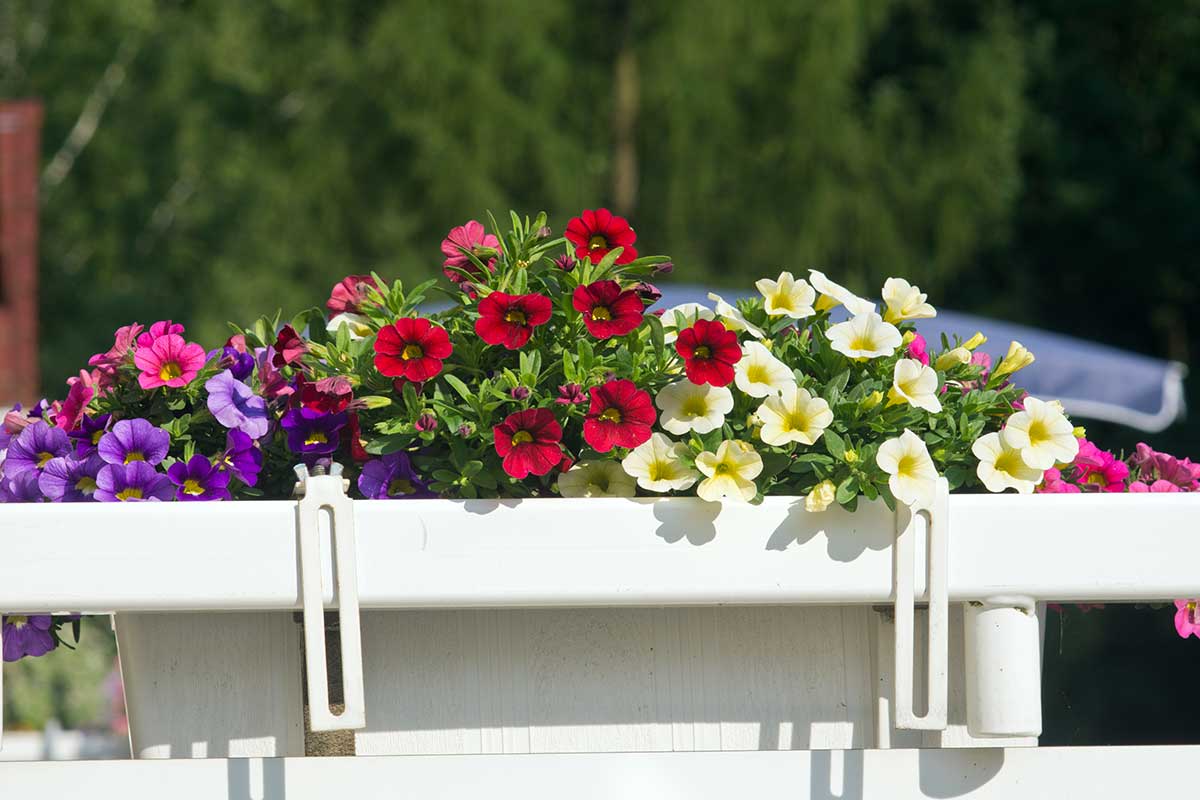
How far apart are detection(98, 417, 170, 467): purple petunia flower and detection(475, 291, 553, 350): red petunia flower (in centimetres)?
25

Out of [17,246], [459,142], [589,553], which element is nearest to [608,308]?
[589,553]

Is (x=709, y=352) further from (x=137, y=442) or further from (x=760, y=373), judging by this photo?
(x=137, y=442)

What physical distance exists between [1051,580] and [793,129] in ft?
32.6

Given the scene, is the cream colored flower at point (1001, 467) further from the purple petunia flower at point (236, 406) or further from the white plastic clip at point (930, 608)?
the purple petunia flower at point (236, 406)

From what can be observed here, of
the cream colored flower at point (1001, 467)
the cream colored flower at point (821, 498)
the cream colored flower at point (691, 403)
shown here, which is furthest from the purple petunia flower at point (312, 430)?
the cream colored flower at point (1001, 467)

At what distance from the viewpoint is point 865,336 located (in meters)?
1.00

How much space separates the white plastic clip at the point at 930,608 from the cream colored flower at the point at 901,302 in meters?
0.20

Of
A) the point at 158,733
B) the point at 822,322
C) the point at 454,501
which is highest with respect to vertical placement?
the point at 822,322

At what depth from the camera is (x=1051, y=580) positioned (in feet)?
2.94

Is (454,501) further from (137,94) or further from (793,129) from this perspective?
(137,94)

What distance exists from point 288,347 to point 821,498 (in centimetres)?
41

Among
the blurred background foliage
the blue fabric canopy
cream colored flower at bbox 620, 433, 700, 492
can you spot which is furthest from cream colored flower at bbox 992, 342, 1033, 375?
the blurred background foliage

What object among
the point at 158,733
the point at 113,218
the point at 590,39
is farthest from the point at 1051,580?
the point at 113,218

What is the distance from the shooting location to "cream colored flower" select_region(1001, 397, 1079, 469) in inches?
38.2
